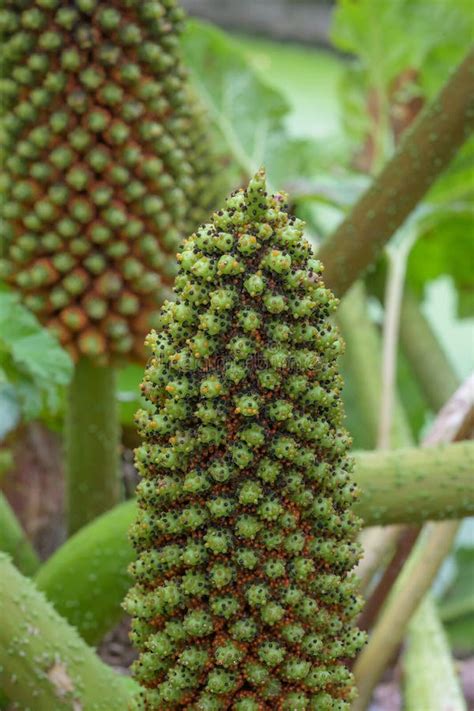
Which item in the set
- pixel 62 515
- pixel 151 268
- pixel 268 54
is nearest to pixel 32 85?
pixel 151 268

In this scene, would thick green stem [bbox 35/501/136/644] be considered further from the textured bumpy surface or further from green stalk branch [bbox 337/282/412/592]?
green stalk branch [bbox 337/282/412/592]

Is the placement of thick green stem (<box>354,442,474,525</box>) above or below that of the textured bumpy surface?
below

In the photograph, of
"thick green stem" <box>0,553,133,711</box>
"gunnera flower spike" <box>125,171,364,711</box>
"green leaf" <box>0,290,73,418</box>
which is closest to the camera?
"gunnera flower spike" <box>125,171,364,711</box>

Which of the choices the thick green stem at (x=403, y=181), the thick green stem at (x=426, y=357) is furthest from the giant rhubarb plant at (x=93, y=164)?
the thick green stem at (x=426, y=357)

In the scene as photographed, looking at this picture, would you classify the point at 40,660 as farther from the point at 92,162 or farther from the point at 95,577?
the point at 92,162

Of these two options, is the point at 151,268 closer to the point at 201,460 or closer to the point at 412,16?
the point at 201,460

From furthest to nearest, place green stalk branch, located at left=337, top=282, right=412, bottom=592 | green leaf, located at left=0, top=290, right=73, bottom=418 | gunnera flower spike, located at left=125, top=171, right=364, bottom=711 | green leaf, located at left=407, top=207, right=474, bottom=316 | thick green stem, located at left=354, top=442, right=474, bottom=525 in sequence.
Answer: green leaf, located at left=407, top=207, right=474, bottom=316, green stalk branch, located at left=337, top=282, right=412, bottom=592, green leaf, located at left=0, top=290, right=73, bottom=418, thick green stem, located at left=354, top=442, right=474, bottom=525, gunnera flower spike, located at left=125, top=171, right=364, bottom=711

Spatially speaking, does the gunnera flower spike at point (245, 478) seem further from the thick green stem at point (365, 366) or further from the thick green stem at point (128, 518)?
the thick green stem at point (365, 366)

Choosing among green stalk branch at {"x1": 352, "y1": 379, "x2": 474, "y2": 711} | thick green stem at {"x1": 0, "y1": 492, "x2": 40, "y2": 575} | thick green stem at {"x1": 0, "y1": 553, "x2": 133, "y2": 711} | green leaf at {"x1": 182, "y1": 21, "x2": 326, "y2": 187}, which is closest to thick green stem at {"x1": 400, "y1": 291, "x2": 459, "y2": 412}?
green leaf at {"x1": 182, "y1": 21, "x2": 326, "y2": 187}
